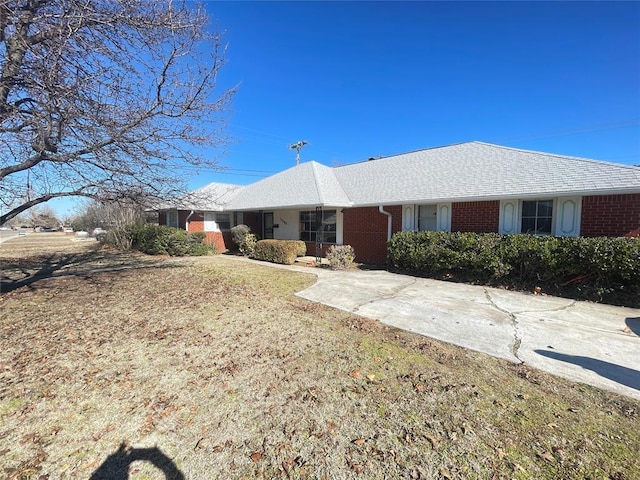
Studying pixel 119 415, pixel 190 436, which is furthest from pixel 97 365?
pixel 190 436

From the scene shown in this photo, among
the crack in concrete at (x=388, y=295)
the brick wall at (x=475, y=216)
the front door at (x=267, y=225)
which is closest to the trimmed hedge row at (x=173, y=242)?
the front door at (x=267, y=225)

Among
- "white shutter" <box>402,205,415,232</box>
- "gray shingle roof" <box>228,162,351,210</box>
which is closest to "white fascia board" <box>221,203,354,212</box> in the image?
Result: "gray shingle roof" <box>228,162,351,210</box>

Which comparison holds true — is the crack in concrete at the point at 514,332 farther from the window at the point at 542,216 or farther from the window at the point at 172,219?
the window at the point at 172,219

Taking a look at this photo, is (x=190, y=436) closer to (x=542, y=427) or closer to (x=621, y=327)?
(x=542, y=427)

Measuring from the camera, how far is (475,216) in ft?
33.0

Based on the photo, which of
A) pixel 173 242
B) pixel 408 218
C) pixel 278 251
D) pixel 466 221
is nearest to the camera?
pixel 466 221

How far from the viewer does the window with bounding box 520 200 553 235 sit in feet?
29.2

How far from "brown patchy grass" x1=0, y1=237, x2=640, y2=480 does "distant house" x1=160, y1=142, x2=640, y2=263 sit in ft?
21.2

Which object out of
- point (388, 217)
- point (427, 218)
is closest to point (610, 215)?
point (427, 218)

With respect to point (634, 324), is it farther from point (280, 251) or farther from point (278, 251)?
point (278, 251)

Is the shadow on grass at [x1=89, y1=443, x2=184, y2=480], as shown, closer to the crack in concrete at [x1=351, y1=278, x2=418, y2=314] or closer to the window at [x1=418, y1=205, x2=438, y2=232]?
the crack in concrete at [x1=351, y1=278, x2=418, y2=314]

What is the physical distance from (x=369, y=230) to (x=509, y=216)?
5.33 meters

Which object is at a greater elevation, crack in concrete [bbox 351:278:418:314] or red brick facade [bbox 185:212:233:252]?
red brick facade [bbox 185:212:233:252]

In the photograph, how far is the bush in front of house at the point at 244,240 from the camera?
51.4ft
